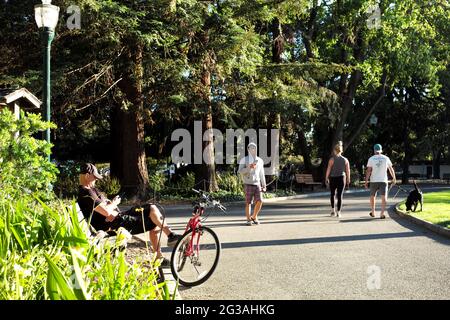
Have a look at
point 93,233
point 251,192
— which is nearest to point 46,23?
point 251,192

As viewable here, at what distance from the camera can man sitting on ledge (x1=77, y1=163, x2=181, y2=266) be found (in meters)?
6.83

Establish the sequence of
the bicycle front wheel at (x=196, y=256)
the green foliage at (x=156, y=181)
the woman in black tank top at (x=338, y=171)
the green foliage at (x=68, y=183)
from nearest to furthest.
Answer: the bicycle front wheel at (x=196, y=256)
the woman in black tank top at (x=338, y=171)
the green foliage at (x=68, y=183)
the green foliage at (x=156, y=181)

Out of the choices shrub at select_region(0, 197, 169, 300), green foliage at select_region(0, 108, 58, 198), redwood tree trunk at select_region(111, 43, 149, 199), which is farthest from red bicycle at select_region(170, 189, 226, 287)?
redwood tree trunk at select_region(111, 43, 149, 199)

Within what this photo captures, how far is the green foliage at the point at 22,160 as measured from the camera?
7.98m

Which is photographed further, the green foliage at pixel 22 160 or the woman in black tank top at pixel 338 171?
the woman in black tank top at pixel 338 171

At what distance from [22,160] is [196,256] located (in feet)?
11.6

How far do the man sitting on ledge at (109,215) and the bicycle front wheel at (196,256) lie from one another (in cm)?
26

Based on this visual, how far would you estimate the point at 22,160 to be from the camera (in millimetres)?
8273

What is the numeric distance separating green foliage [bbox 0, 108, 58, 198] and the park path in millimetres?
2407

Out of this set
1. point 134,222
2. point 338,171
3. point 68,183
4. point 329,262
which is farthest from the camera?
point 68,183

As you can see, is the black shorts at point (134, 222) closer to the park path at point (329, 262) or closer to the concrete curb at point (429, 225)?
the park path at point (329, 262)

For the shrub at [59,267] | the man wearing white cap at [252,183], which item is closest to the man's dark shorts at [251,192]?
the man wearing white cap at [252,183]

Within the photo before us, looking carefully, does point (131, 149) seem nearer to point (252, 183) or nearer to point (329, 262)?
point (252, 183)

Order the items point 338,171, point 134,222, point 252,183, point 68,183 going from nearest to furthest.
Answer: point 134,222
point 252,183
point 338,171
point 68,183
